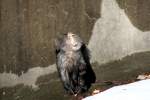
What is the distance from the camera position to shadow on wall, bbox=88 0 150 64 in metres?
7.62

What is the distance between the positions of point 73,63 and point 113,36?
3.87 feet

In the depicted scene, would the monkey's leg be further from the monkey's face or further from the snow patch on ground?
the snow patch on ground

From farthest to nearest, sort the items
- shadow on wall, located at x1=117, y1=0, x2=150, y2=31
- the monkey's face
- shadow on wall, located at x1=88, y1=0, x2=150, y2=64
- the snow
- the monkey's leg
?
Result: shadow on wall, located at x1=117, y1=0, x2=150, y2=31
shadow on wall, located at x1=88, y1=0, x2=150, y2=64
the monkey's leg
the monkey's face
the snow

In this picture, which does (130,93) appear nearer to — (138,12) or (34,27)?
(34,27)

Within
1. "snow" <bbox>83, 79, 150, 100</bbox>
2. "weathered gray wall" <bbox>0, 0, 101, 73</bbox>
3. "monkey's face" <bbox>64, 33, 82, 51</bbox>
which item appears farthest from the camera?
"weathered gray wall" <bbox>0, 0, 101, 73</bbox>

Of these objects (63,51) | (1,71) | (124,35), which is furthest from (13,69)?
(124,35)

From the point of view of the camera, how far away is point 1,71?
707cm

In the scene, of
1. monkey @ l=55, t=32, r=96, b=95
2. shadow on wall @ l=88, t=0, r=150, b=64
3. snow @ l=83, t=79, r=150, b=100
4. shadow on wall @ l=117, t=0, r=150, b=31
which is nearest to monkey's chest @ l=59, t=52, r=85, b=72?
monkey @ l=55, t=32, r=96, b=95

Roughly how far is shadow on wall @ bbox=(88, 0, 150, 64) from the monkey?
0.82m

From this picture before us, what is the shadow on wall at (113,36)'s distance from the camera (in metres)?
7.62

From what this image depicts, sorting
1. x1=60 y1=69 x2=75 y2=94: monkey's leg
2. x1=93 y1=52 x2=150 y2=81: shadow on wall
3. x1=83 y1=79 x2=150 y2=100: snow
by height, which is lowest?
x1=93 y1=52 x2=150 y2=81: shadow on wall

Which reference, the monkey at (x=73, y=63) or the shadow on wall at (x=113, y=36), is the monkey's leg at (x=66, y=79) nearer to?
the monkey at (x=73, y=63)

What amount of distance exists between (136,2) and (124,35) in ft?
1.44

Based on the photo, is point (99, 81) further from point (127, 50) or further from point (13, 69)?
point (13, 69)
